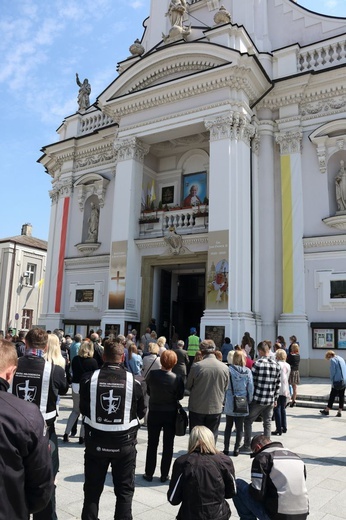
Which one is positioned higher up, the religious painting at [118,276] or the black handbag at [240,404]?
the religious painting at [118,276]

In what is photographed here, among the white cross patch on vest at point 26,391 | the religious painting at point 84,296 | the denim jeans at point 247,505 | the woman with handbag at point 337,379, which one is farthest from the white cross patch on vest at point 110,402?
the religious painting at point 84,296

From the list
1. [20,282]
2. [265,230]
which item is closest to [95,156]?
[265,230]

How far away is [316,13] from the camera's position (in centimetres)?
1698

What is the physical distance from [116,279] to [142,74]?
27.7ft

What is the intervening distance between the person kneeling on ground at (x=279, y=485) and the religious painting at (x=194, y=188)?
15009 millimetres

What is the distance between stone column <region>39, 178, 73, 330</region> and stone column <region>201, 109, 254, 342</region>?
906cm

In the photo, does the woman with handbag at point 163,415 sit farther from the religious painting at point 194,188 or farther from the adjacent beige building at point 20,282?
the adjacent beige building at point 20,282

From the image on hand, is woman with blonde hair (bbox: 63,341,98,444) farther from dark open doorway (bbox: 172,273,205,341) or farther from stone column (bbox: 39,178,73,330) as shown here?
stone column (bbox: 39,178,73,330)

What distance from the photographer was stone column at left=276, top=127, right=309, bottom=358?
575 inches

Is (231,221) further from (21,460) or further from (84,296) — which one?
(21,460)

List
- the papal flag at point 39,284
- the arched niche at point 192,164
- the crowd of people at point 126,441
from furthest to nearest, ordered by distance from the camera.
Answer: the papal flag at point 39,284, the arched niche at point 192,164, the crowd of people at point 126,441

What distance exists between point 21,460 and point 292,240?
47.0 feet

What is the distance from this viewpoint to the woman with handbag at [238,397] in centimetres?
642

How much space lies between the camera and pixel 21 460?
2.06 metres
